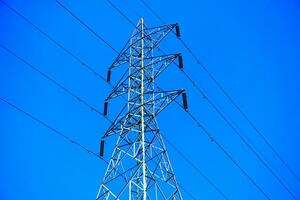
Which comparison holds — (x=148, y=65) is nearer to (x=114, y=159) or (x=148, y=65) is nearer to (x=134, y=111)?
(x=134, y=111)

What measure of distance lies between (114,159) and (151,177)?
6.60ft

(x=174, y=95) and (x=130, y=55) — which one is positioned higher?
(x=130, y=55)

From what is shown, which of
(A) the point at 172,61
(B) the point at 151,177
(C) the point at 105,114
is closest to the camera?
(B) the point at 151,177

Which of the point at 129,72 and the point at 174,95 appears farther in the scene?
the point at 129,72

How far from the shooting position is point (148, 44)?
16.7 m

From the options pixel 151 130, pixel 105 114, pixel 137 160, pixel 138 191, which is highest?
pixel 105 114

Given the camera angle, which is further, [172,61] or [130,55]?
[130,55]

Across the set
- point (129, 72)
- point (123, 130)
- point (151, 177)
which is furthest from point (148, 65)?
point (151, 177)

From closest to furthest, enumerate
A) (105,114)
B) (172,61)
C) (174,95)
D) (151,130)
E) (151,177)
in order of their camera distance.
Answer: (151,177) → (151,130) → (174,95) → (172,61) → (105,114)

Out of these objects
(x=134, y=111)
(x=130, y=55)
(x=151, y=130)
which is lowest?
(x=151, y=130)

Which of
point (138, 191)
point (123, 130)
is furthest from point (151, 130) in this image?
point (138, 191)

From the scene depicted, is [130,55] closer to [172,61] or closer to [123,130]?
[172,61]

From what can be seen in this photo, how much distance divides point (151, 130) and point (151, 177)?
1.85m

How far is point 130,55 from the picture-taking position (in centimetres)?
→ 1593
